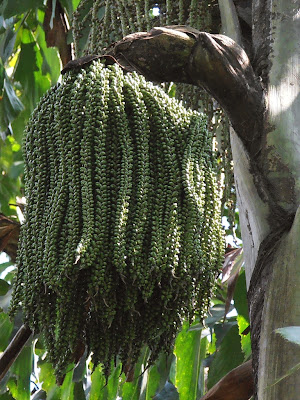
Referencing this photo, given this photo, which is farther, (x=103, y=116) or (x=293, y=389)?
(x=103, y=116)

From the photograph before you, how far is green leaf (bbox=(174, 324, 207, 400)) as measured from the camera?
3.08 m

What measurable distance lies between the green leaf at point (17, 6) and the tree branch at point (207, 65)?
172 centimetres

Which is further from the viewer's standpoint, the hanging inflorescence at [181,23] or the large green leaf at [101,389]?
the large green leaf at [101,389]

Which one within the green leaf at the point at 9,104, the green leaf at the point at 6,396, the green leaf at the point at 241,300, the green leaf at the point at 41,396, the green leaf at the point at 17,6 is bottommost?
the green leaf at the point at 41,396

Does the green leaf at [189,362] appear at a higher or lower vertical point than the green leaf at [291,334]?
lower

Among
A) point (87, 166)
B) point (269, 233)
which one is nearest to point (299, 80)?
point (269, 233)

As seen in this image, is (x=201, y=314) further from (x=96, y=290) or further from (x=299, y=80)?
(x=299, y=80)

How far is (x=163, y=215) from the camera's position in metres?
1.71

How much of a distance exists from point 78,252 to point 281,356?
50cm

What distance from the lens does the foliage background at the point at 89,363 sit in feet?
9.69

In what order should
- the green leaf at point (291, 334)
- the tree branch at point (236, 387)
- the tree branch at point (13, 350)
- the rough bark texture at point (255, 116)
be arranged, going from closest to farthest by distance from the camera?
the green leaf at point (291, 334), the rough bark texture at point (255, 116), the tree branch at point (236, 387), the tree branch at point (13, 350)

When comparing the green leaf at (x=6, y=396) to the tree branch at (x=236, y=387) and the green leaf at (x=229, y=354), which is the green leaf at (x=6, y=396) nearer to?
the green leaf at (x=229, y=354)

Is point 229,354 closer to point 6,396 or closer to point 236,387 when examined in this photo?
point 236,387

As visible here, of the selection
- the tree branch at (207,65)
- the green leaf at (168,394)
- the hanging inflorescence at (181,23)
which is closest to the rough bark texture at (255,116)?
the tree branch at (207,65)
